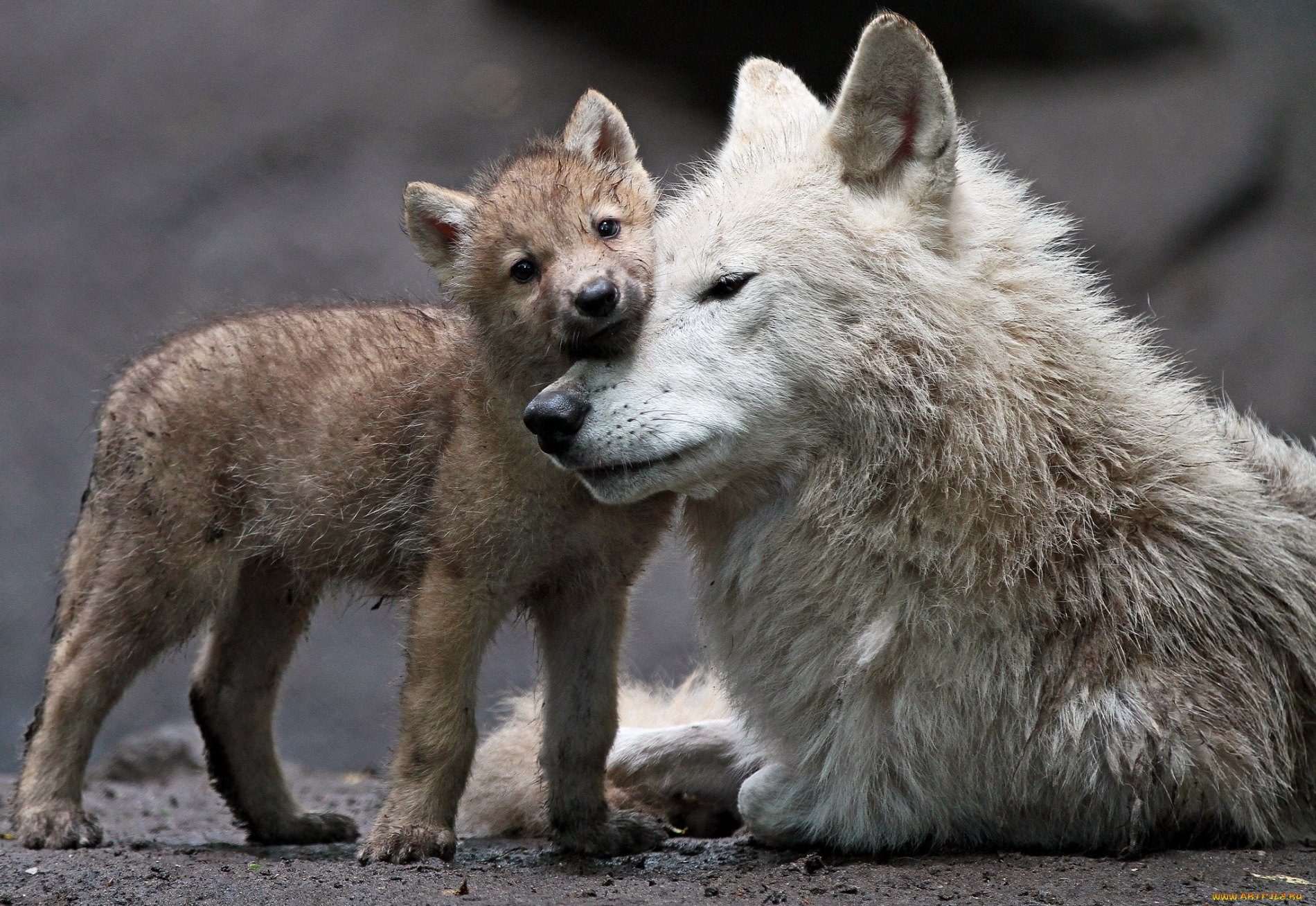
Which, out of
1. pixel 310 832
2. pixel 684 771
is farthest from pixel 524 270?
pixel 310 832

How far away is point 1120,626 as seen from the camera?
3.38 m

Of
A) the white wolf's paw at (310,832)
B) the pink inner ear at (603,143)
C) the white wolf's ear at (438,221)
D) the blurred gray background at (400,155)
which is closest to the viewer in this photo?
the white wolf's ear at (438,221)

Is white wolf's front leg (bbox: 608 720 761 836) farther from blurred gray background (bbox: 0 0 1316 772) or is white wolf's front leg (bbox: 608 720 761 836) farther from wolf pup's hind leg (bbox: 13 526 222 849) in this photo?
blurred gray background (bbox: 0 0 1316 772)

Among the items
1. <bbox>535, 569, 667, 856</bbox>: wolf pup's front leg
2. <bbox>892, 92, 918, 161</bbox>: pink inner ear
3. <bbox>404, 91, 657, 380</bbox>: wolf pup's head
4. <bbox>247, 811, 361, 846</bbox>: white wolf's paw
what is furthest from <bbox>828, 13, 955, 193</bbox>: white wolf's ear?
<bbox>247, 811, 361, 846</bbox>: white wolf's paw

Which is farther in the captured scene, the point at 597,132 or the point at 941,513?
the point at 597,132

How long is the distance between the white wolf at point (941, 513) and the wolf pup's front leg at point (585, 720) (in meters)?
0.59

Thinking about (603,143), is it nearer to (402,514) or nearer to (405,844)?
(402,514)

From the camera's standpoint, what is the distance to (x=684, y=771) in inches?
175

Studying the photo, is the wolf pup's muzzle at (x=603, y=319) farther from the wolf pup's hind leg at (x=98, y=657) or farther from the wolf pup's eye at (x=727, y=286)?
the wolf pup's hind leg at (x=98, y=657)

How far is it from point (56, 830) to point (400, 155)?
20.8ft

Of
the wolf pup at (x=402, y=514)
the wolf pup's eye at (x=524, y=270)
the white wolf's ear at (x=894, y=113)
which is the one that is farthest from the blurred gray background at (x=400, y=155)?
the white wolf's ear at (x=894, y=113)

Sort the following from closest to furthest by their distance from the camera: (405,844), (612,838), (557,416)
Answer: (557,416) → (405,844) → (612,838)

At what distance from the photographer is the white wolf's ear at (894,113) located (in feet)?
10.9

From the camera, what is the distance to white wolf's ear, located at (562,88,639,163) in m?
4.11
